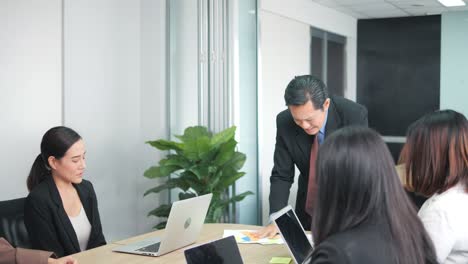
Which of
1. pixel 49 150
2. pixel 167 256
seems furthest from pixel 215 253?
pixel 49 150

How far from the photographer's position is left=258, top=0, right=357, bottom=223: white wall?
6246 millimetres

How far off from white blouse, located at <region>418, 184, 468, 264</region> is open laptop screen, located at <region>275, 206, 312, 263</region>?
565 mm

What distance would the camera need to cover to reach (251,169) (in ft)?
18.2

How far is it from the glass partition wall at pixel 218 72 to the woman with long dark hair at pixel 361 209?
3729 mm

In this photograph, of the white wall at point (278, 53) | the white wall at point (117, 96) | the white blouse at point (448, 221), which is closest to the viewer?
the white blouse at point (448, 221)

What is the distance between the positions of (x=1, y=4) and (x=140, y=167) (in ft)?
6.51

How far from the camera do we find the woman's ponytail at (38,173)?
136 inches

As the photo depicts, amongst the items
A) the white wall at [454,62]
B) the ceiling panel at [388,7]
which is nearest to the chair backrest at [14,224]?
the ceiling panel at [388,7]

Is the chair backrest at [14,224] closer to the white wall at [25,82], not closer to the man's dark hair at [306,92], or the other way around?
the white wall at [25,82]

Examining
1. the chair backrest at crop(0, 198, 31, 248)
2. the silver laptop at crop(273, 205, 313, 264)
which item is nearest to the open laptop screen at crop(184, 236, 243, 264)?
the silver laptop at crop(273, 205, 313, 264)

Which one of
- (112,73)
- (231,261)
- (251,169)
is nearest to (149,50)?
(112,73)

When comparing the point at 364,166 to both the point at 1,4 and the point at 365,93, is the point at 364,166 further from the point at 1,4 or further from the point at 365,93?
the point at 365,93

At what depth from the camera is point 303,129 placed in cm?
340

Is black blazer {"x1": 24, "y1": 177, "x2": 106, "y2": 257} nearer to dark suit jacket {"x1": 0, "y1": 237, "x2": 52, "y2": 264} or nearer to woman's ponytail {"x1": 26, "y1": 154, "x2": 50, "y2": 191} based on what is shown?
woman's ponytail {"x1": 26, "y1": 154, "x2": 50, "y2": 191}
